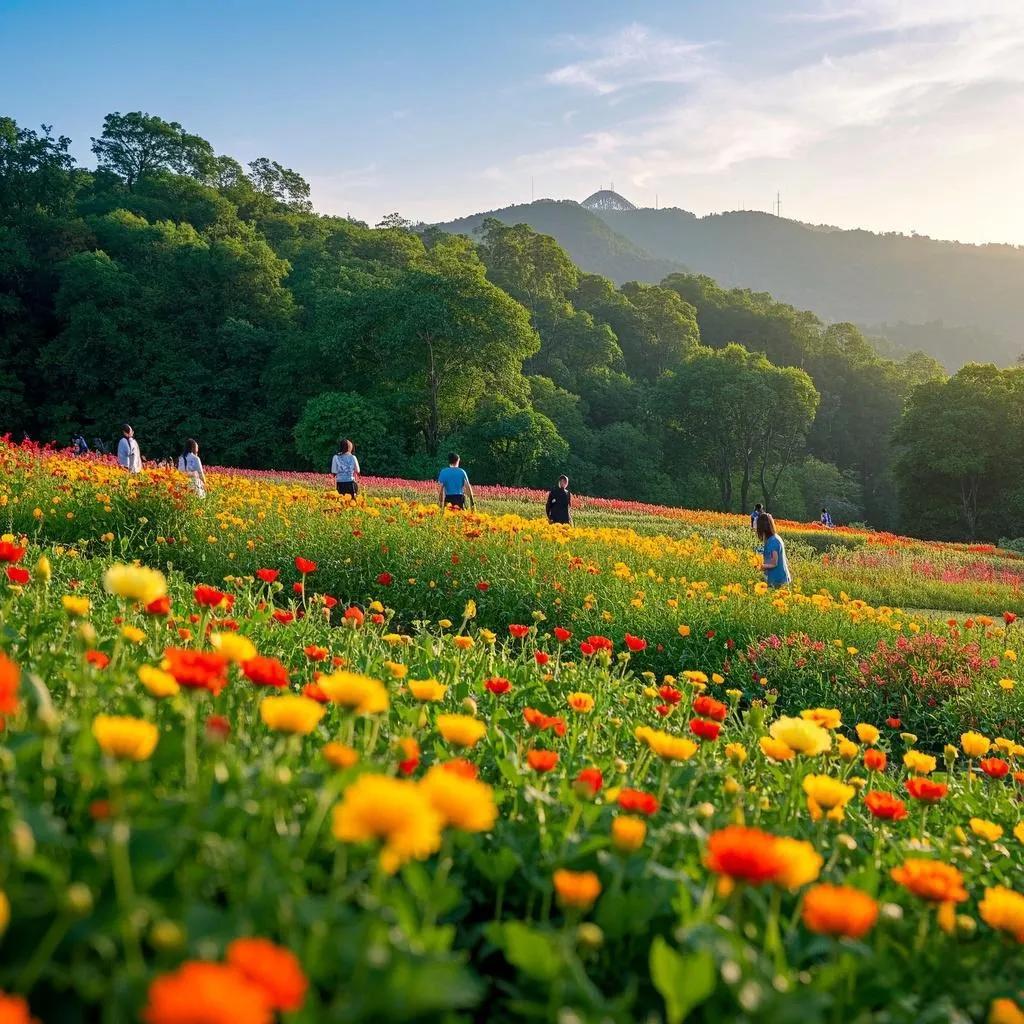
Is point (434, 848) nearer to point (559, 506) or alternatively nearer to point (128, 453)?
point (559, 506)

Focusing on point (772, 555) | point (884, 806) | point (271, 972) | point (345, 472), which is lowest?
point (772, 555)

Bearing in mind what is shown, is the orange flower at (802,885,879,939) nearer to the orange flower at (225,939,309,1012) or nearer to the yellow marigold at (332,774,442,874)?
the yellow marigold at (332,774,442,874)

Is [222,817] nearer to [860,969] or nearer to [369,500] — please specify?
[860,969]

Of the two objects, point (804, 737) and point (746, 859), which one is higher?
point (746, 859)

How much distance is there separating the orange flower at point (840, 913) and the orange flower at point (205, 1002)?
2.44 ft

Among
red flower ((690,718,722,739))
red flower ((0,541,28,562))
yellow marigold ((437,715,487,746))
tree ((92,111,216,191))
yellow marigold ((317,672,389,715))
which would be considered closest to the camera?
yellow marigold ((317,672,389,715))

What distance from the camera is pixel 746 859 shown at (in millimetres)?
1049

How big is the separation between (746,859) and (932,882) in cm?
50

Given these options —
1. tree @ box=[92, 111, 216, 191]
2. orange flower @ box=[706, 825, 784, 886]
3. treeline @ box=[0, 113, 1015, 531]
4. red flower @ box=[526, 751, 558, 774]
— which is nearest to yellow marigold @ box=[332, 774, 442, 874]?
orange flower @ box=[706, 825, 784, 886]

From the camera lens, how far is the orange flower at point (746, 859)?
1038mm

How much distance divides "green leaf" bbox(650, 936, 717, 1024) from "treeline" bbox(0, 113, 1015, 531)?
1255 inches

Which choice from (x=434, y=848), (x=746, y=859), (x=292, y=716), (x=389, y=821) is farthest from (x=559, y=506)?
(x=389, y=821)

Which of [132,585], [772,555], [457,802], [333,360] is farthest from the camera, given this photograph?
[333,360]

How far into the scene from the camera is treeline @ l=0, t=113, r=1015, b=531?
115 ft
